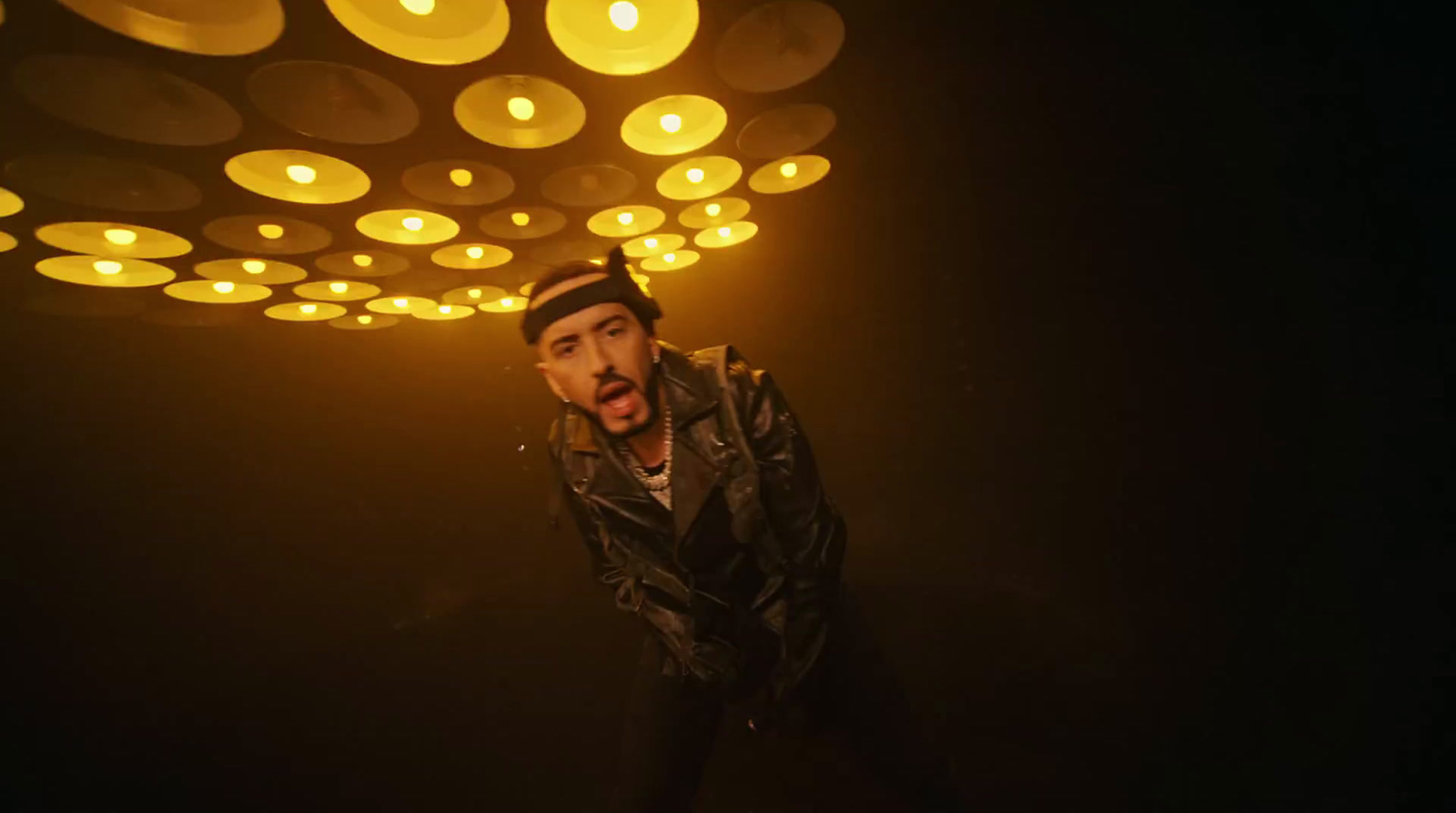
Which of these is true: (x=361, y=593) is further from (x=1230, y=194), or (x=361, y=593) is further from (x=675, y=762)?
(x=1230, y=194)

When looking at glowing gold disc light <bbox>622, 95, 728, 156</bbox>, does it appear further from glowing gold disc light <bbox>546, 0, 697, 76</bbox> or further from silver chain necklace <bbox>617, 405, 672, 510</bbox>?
silver chain necklace <bbox>617, 405, 672, 510</bbox>

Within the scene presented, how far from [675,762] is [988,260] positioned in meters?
2.00

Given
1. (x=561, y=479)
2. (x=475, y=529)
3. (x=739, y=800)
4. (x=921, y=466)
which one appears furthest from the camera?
(x=475, y=529)

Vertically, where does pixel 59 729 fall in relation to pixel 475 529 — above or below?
below

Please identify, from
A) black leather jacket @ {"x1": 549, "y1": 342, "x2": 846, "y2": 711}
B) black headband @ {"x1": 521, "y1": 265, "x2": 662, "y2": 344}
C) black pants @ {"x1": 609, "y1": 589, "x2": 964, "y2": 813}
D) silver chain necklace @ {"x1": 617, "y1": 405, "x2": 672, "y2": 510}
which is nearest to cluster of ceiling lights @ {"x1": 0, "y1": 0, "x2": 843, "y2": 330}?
black headband @ {"x1": 521, "y1": 265, "x2": 662, "y2": 344}

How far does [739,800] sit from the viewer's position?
1397mm

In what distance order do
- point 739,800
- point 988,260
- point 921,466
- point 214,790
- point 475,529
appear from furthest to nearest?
point 475,529, point 921,466, point 988,260, point 214,790, point 739,800

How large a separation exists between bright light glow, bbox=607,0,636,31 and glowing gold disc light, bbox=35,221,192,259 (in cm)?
144

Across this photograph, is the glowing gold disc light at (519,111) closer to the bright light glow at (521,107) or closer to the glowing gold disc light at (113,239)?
the bright light glow at (521,107)

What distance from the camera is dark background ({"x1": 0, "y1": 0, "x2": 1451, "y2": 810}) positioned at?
3.92ft

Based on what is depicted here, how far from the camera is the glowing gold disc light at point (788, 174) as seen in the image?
4.86 ft

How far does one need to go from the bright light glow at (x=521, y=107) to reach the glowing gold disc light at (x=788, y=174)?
2.23 feet

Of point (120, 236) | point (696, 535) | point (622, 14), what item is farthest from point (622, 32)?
point (120, 236)

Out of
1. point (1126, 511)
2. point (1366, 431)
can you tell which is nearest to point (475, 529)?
point (1126, 511)
